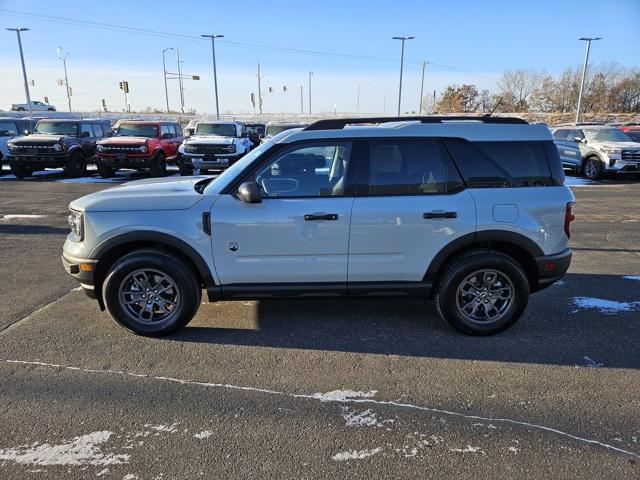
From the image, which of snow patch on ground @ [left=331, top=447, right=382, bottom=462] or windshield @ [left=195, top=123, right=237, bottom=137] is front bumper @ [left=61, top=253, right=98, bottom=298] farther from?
windshield @ [left=195, top=123, right=237, bottom=137]

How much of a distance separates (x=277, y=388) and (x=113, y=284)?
1.70 meters

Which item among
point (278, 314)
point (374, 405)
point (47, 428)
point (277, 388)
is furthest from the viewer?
point (278, 314)

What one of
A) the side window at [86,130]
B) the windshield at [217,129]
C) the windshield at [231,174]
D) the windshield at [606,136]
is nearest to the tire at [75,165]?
the side window at [86,130]

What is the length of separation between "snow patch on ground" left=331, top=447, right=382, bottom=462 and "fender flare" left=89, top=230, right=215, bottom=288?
1.96 m

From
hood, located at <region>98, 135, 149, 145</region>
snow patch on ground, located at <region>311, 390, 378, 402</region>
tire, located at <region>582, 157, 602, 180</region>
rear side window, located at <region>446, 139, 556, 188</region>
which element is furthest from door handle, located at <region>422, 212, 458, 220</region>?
tire, located at <region>582, 157, 602, 180</region>

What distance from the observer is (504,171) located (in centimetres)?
411

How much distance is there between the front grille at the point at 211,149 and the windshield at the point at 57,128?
4.86 m

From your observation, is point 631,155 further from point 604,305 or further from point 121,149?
point 121,149

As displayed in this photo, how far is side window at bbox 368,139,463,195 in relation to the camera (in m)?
4.08

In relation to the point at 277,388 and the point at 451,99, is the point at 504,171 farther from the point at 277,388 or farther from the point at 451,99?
the point at 451,99

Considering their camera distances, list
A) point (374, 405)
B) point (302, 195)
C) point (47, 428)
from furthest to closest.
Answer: point (302, 195)
point (374, 405)
point (47, 428)

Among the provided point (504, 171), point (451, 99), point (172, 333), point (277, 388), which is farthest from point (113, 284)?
point (451, 99)

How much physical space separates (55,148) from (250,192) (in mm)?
14982

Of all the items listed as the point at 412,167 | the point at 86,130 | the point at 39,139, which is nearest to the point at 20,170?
the point at 39,139
